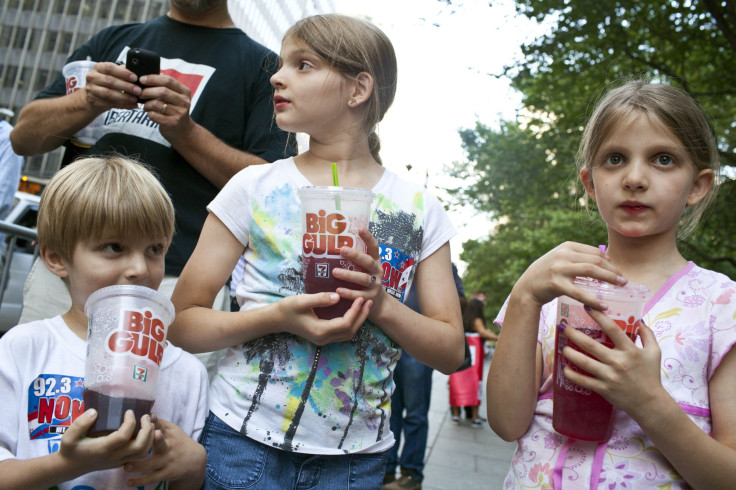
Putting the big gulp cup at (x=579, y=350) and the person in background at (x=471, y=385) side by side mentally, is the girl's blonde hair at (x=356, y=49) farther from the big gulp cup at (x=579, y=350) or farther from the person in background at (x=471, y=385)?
the person in background at (x=471, y=385)

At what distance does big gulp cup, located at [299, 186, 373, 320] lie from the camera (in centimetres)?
140

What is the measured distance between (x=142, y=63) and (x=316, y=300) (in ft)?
4.00

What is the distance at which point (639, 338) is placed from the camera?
1553mm

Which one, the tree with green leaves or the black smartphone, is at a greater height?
the tree with green leaves

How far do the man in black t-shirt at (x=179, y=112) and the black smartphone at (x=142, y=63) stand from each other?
32mm

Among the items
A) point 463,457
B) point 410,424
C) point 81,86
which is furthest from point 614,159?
point 463,457

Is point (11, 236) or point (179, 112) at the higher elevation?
point (179, 112)

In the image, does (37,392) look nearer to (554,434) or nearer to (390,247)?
Answer: (390,247)

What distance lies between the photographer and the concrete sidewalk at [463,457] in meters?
5.79

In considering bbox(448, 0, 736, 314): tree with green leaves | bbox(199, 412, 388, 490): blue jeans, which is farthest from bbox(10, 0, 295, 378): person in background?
bbox(448, 0, 736, 314): tree with green leaves

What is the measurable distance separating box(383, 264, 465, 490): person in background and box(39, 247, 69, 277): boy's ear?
3.71 m

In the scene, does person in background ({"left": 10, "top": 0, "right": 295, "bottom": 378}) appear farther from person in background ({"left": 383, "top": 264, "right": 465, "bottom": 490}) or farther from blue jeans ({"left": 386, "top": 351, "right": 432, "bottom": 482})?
blue jeans ({"left": 386, "top": 351, "right": 432, "bottom": 482})

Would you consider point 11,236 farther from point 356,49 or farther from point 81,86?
point 356,49

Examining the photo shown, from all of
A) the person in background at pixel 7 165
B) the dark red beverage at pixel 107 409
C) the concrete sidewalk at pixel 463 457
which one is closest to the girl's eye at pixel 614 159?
the dark red beverage at pixel 107 409
